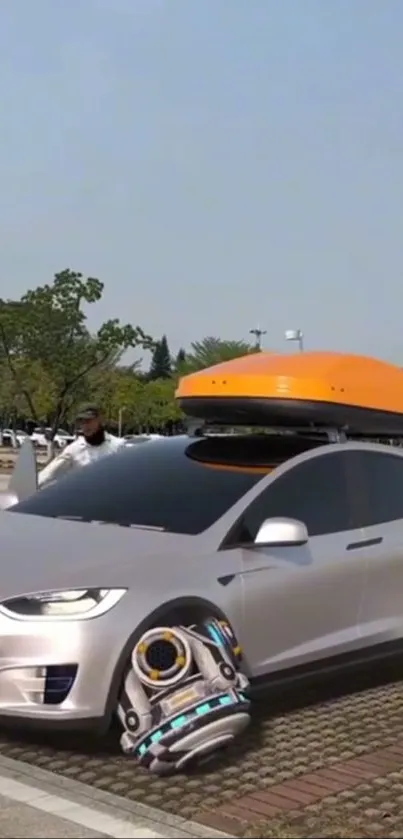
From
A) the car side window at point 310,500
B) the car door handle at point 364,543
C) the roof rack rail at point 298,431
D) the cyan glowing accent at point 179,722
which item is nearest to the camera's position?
the cyan glowing accent at point 179,722

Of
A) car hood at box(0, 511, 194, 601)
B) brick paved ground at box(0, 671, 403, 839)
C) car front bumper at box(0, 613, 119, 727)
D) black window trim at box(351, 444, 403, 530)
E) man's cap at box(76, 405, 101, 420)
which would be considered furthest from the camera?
man's cap at box(76, 405, 101, 420)

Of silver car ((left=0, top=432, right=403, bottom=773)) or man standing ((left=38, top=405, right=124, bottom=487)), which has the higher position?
man standing ((left=38, top=405, right=124, bottom=487))

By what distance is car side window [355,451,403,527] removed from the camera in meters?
6.06

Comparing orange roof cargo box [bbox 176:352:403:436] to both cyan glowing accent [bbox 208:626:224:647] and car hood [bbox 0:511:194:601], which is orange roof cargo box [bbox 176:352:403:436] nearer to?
car hood [bbox 0:511:194:601]

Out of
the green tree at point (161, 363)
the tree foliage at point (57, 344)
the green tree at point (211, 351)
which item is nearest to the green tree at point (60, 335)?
the tree foliage at point (57, 344)

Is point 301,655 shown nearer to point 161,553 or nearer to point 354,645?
point 354,645

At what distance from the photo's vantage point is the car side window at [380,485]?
19.9ft

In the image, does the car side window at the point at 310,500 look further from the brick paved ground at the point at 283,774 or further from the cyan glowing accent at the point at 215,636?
the brick paved ground at the point at 283,774

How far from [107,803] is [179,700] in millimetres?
519

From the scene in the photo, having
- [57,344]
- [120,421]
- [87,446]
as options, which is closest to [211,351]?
[120,421]

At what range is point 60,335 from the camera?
3678 cm

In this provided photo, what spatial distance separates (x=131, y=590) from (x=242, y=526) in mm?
839

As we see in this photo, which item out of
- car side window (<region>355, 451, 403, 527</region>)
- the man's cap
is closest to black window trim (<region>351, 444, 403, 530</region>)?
car side window (<region>355, 451, 403, 527</region>)

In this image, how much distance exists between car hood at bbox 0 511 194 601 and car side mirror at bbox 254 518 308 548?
1.13ft
